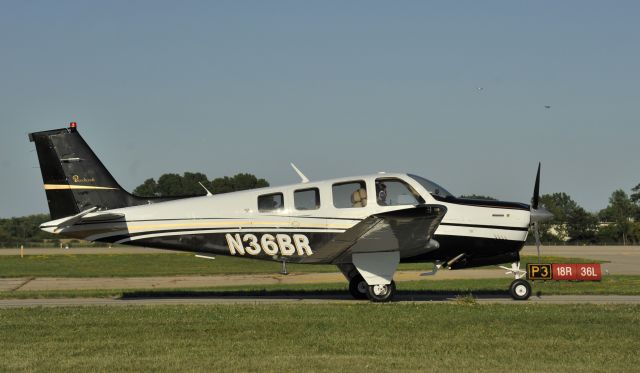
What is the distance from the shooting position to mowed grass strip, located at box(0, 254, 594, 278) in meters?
36.2

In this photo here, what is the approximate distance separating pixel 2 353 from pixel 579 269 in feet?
66.1

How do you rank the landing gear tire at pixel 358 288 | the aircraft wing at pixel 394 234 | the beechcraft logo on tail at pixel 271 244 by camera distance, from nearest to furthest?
the aircraft wing at pixel 394 234, the beechcraft logo on tail at pixel 271 244, the landing gear tire at pixel 358 288

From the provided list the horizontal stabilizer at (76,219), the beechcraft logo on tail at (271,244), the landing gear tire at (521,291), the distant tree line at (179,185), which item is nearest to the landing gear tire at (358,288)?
the beechcraft logo on tail at (271,244)

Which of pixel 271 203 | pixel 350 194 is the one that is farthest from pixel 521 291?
pixel 271 203

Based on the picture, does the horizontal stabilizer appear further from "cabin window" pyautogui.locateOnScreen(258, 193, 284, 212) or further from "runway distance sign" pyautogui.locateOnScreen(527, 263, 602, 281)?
"runway distance sign" pyautogui.locateOnScreen(527, 263, 602, 281)

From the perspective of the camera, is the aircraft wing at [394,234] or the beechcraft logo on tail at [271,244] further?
the beechcraft logo on tail at [271,244]

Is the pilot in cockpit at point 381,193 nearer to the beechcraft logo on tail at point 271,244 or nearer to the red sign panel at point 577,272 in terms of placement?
the beechcraft logo on tail at point 271,244

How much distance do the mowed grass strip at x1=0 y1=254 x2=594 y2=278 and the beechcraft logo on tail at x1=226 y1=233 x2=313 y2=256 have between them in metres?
13.5

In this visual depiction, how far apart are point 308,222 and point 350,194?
107cm

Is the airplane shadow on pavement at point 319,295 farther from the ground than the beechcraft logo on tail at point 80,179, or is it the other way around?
the beechcraft logo on tail at point 80,179

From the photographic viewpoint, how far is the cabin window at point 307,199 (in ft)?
55.2

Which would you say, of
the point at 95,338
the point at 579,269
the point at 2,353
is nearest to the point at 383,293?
the point at 95,338

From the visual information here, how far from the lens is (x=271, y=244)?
16969 mm

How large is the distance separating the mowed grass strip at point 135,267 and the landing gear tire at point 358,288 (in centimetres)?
1290
